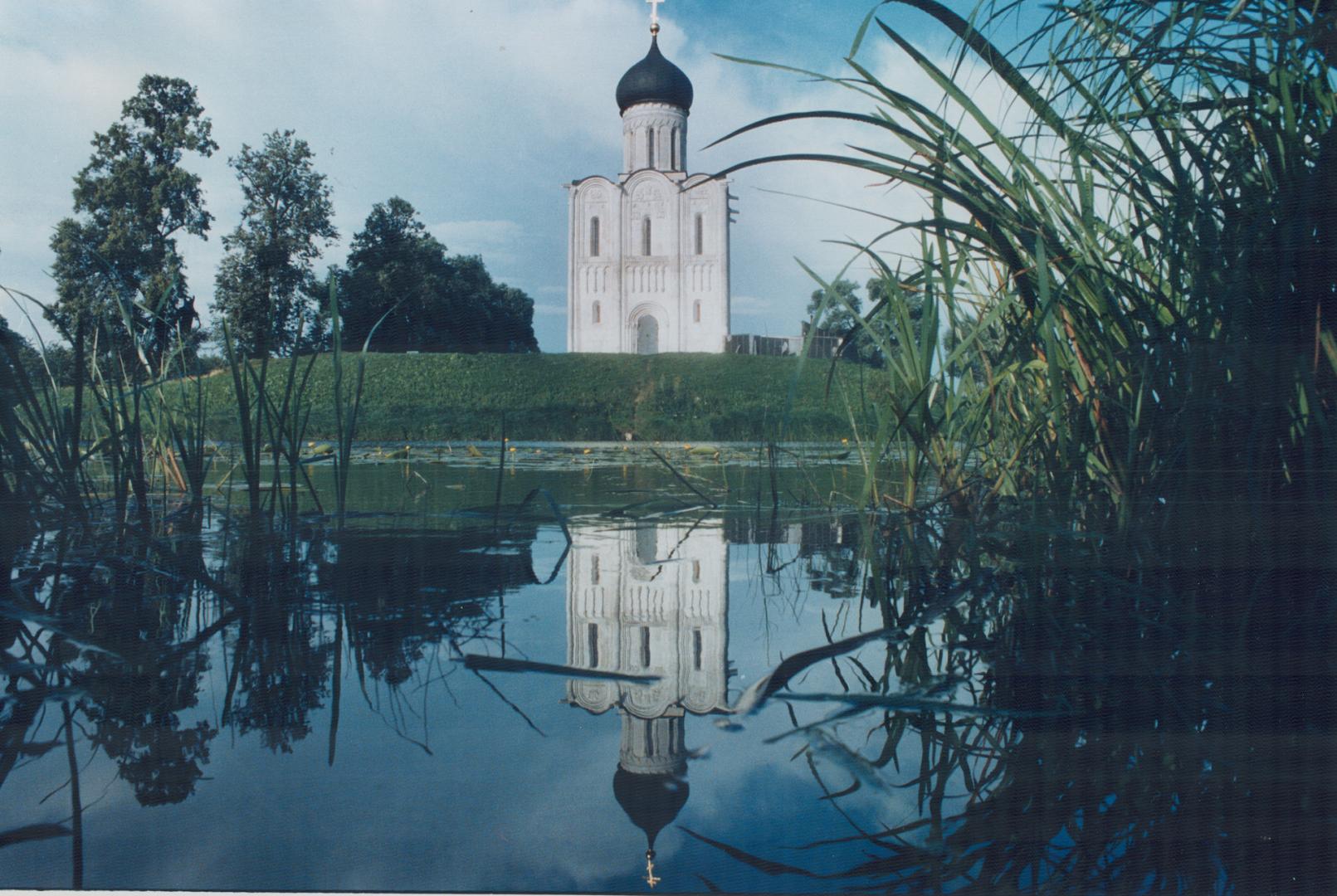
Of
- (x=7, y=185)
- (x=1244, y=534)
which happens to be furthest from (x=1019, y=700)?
(x=7, y=185)

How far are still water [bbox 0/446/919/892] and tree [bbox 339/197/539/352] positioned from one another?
1.43ft

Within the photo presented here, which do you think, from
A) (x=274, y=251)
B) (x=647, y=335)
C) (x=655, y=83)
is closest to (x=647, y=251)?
(x=647, y=335)

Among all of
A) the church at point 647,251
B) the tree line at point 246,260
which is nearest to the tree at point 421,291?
the tree line at point 246,260

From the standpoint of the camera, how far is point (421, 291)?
3.74 feet

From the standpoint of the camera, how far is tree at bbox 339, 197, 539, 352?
1083 mm

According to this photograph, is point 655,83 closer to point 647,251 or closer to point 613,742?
point 647,251

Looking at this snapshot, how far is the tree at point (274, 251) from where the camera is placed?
105 centimetres

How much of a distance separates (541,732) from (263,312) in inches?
34.0

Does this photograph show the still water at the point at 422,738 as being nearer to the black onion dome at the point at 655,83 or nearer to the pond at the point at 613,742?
the pond at the point at 613,742

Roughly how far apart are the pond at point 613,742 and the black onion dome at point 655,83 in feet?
1.83

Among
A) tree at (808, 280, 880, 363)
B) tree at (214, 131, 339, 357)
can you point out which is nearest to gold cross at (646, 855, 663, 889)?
tree at (808, 280, 880, 363)

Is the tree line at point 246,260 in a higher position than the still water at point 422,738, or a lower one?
higher

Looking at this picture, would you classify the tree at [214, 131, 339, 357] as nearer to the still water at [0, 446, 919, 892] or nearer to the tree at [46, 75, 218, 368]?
the tree at [46, 75, 218, 368]

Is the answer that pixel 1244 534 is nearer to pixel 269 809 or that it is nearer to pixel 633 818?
pixel 633 818
